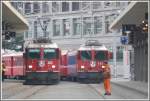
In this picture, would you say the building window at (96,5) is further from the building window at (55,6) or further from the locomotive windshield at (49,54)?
the locomotive windshield at (49,54)

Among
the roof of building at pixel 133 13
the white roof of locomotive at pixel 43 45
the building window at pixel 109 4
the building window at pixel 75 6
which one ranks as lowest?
the white roof of locomotive at pixel 43 45

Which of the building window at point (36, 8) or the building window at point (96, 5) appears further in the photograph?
the building window at point (36, 8)

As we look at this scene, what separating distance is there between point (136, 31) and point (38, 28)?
47.0m

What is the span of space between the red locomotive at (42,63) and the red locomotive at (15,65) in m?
7.27

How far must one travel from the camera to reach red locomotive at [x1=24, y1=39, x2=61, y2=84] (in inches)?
1708

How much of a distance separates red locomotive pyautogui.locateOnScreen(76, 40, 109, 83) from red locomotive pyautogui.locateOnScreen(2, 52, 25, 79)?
17.8 feet

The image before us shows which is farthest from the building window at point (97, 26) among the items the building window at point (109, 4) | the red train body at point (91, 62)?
the red train body at point (91, 62)

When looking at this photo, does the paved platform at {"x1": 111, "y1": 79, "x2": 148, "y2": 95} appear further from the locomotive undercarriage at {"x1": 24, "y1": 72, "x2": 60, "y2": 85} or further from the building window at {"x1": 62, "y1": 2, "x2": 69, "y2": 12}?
the building window at {"x1": 62, "y1": 2, "x2": 69, "y2": 12}

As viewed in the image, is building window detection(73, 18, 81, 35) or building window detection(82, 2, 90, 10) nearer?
building window detection(82, 2, 90, 10)

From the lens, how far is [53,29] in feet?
319

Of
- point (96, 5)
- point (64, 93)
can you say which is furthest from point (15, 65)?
point (96, 5)

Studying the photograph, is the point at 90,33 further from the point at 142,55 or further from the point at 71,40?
the point at 142,55

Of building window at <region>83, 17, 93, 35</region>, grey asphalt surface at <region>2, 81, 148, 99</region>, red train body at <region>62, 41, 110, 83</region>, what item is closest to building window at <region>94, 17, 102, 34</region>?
building window at <region>83, 17, 93, 35</region>

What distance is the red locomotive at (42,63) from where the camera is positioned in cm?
4338
